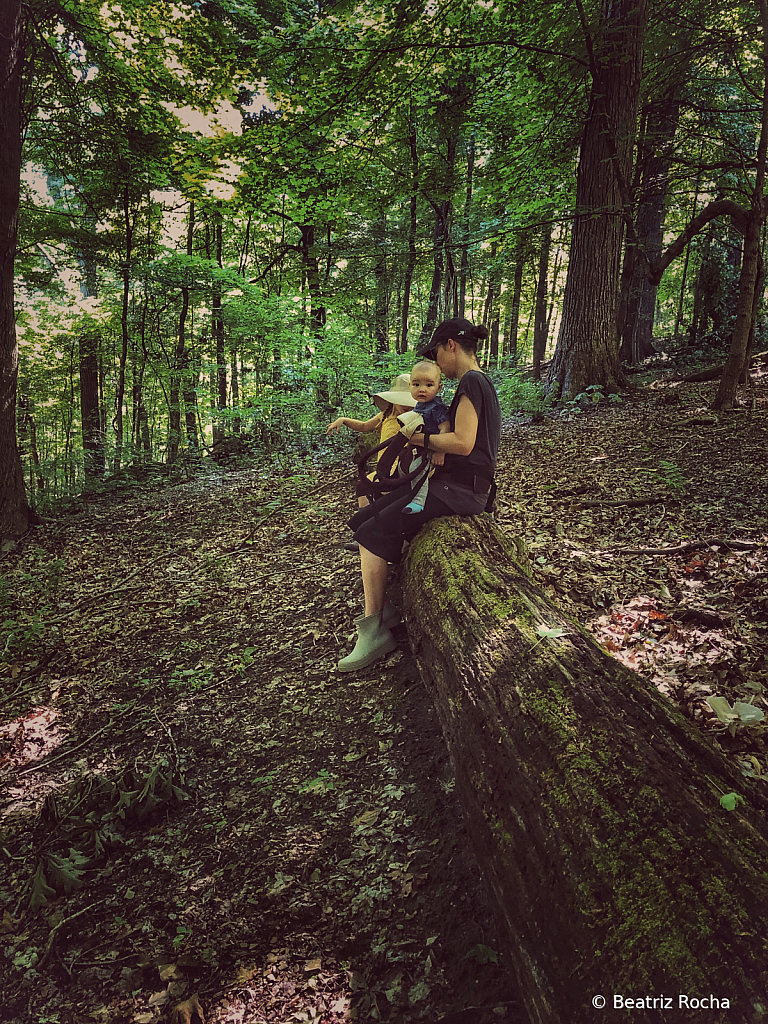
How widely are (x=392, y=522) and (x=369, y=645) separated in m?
0.92

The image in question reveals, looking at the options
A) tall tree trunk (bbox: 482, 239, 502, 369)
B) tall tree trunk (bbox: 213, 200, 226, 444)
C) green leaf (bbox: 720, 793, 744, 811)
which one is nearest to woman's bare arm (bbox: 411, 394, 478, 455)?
green leaf (bbox: 720, 793, 744, 811)

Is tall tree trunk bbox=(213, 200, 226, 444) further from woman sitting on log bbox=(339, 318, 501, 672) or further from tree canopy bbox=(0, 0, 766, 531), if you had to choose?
woman sitting on log bbox=(339, 318, 501, 672)

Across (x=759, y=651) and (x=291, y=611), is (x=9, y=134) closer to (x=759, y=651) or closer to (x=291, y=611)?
(x=291, y=611)

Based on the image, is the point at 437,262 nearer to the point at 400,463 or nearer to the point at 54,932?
the point at 400,463

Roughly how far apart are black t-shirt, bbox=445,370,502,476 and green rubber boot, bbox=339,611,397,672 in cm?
125

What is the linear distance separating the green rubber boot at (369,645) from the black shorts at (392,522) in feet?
1.61

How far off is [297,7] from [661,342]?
1487cm

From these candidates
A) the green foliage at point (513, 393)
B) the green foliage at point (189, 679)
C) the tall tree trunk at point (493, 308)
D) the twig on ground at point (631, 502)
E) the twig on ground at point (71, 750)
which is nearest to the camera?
the twig on ground at point (71, 750)

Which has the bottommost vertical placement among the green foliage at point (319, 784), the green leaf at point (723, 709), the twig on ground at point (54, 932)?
the twig on ground at point (54, 932)

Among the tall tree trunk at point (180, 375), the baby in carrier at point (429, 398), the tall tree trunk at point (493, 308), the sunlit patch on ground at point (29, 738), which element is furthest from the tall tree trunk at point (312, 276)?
the sunlit patch on ground at point (29, 738)

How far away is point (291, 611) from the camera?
4672mm

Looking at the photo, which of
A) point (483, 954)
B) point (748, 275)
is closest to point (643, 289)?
point (748, 275)

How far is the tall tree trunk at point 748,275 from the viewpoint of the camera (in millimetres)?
5962

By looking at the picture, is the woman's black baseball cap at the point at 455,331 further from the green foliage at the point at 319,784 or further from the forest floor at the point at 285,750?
the green foliage at the point at 319,784
